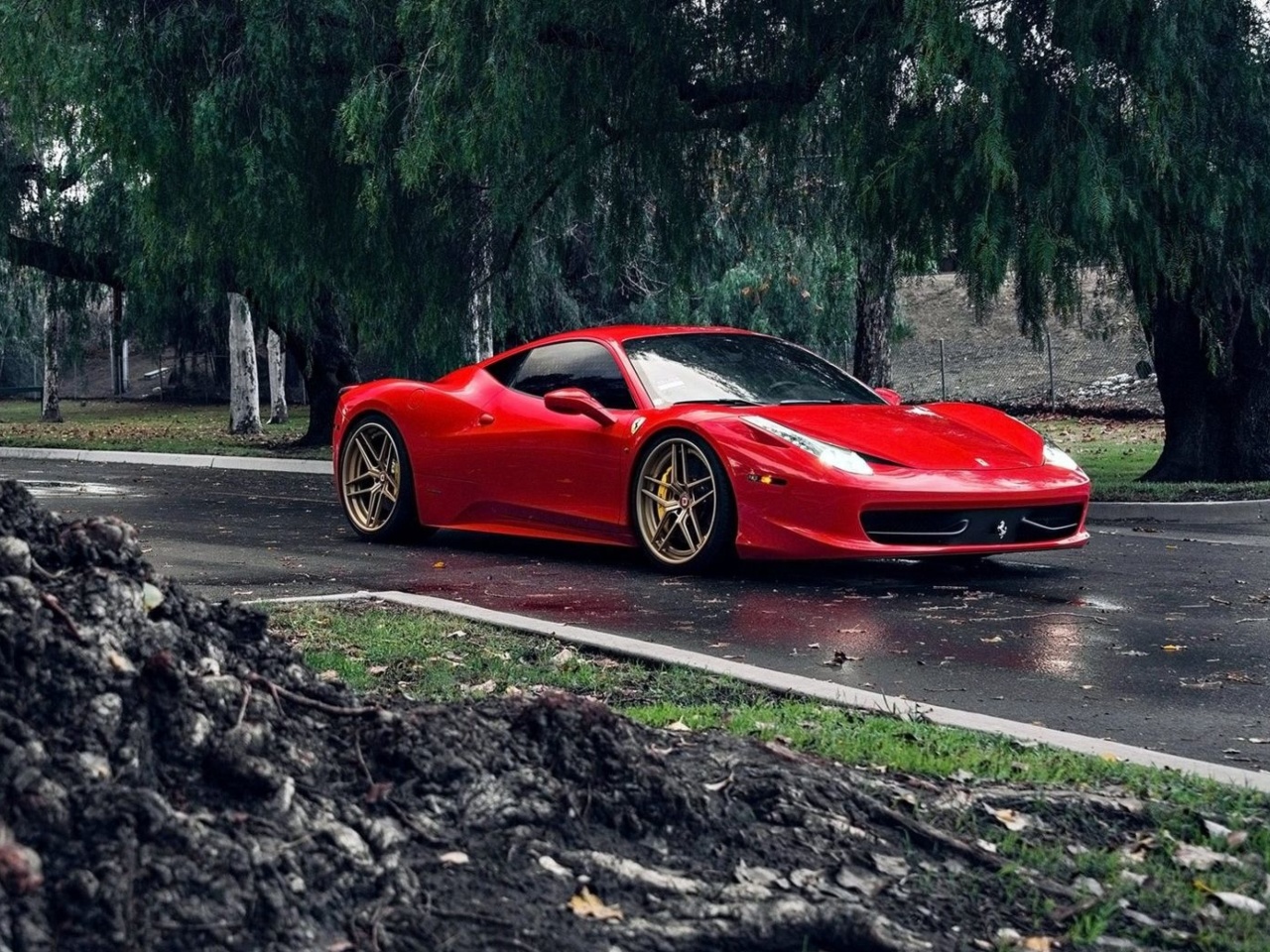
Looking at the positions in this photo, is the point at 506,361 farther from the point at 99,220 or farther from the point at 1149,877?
the point at 99,220

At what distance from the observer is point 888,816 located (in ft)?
13.4

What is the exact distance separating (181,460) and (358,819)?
20.7m

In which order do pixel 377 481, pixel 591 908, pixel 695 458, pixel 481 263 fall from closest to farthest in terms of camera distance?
pixel 591 908 < pixel 695 458 < pixel 377 481 < pixel 481 263

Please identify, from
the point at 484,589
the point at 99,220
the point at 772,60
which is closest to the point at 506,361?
the point at 484,589

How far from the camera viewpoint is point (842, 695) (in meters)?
6.09

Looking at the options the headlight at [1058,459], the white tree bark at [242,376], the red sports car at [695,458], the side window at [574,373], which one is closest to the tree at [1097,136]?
the red sports car at [695,458]

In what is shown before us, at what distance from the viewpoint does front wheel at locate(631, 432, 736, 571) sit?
9.88 meters

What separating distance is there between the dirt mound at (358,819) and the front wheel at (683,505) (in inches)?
218

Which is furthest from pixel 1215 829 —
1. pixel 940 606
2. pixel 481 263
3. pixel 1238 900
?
pixel 481 263

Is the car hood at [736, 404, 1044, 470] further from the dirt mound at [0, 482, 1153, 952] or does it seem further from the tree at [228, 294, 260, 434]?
the tree at [228, 294, 260, 434]

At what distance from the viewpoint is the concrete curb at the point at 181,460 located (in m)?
21.6

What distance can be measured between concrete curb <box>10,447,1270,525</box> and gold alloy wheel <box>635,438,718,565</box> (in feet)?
16.9

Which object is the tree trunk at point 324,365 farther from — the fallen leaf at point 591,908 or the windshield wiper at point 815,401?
the fallen leaf at point 591,908

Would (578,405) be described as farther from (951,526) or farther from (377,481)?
(951,526)
